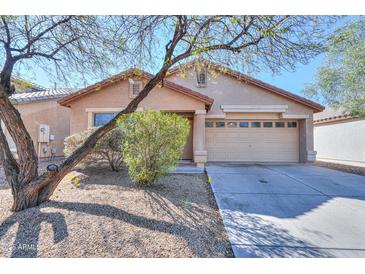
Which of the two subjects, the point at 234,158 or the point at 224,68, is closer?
the point at 224,68

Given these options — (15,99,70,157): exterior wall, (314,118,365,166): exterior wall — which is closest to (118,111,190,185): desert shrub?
(15,99,70,157): exterior wall

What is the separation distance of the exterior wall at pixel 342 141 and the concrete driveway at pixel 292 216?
8.85 meters

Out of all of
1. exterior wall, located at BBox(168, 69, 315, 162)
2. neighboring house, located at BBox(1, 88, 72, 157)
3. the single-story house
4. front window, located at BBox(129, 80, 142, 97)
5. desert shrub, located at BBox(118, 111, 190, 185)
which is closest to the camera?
desert shrub, located at BBox(118, 111, 190, 185)

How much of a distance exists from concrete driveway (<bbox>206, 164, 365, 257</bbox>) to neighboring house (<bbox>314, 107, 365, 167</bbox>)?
885 cm

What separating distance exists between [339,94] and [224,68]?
6.98 m

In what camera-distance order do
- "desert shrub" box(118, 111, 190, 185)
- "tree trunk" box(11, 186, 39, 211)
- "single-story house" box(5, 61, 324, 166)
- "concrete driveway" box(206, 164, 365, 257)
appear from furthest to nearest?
1. "single-story house" box(5, 61, 324, 166)
2. "desert shrub" box(118, 111, 190, 185)
3. "tree trunk" box(11, 186, 39, 211)
4. "concrete driveway" box(206, 164, 365, 257)

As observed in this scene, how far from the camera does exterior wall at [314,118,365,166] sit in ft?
44.3

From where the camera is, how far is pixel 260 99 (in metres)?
11.8

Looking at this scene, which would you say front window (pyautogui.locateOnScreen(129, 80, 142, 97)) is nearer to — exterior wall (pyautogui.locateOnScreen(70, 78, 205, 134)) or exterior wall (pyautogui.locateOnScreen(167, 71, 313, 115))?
exterior wall (pyautogui.locateOnScreen(70, 78, 205, 134))

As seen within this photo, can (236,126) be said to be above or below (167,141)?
above

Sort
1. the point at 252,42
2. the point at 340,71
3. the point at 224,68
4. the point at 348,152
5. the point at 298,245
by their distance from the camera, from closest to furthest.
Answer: the point at 298,245 → the point at 252,42 → the point at 224,68 → the point at 340,71 → the point at 348,152

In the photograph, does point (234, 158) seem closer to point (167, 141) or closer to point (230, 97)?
point (230, 97)
